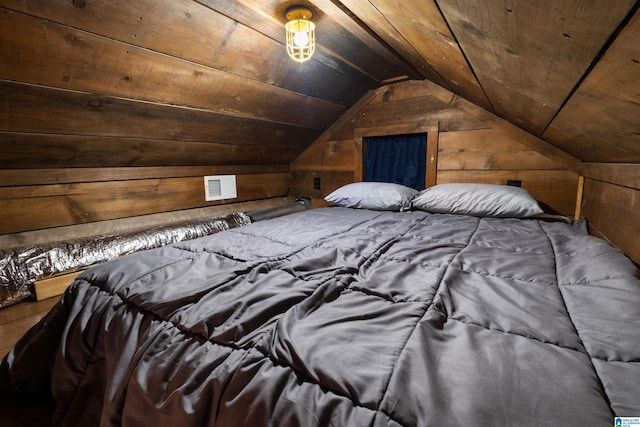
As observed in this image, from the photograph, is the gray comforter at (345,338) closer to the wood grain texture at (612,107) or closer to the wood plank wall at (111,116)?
the wood grain texture at (612,107)

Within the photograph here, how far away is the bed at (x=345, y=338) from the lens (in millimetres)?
464

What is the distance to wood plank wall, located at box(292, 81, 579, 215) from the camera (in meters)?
2.16

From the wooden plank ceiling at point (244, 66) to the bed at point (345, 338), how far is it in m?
0.54

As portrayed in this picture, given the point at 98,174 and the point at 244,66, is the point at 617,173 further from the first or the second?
the point at 98,174

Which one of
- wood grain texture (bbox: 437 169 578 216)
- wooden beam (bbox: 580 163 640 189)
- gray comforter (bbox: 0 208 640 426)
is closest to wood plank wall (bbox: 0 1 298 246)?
gray comforter (bbox: 0 208 640 426)

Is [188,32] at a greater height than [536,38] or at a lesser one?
greater

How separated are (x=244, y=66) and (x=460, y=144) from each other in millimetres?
1779

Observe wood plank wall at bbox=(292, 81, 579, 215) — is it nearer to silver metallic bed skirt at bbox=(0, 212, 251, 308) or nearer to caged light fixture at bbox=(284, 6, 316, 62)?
caged light fixture at bbox=(284, 6, 316, 62)

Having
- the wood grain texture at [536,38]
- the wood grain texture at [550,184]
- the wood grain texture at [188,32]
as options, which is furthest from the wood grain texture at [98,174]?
the wood grain texture at [550,184]

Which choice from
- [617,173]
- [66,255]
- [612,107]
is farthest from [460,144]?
[66,255]

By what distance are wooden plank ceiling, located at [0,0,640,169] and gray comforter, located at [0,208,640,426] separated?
1.74 feet

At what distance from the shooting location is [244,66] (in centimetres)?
178

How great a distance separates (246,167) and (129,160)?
1.03 metres

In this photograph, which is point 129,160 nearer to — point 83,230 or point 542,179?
point 83,230
